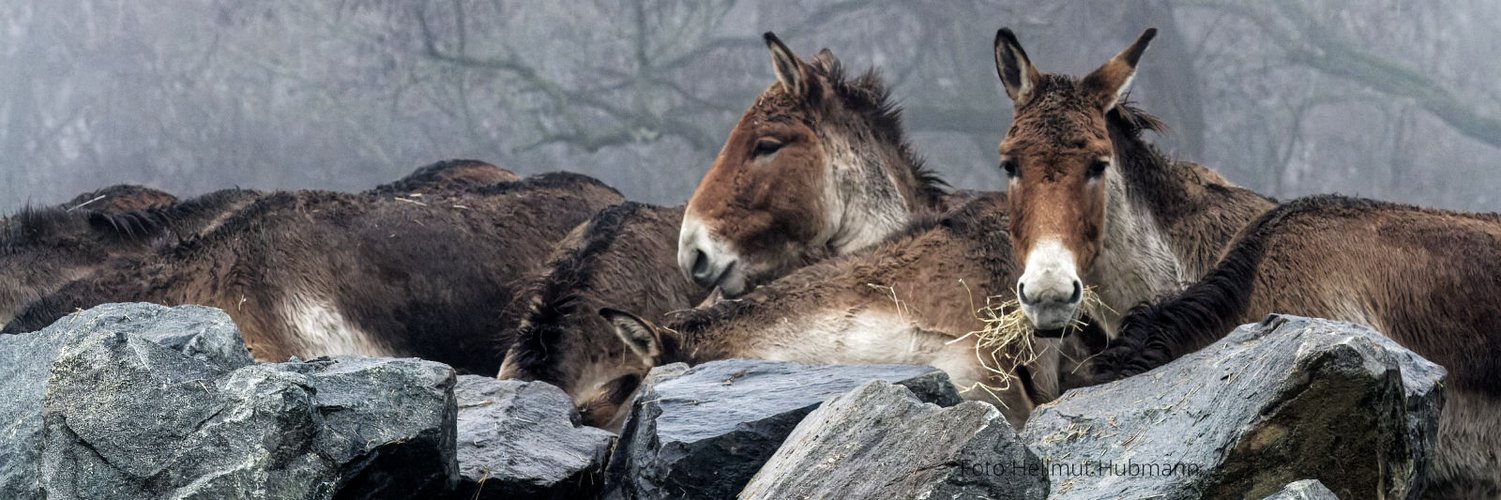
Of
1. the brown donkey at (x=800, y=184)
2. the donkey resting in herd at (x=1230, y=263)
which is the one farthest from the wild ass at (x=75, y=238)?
the donkey resting in herd at (x=1230, y=263)

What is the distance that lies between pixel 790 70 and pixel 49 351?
3514mm

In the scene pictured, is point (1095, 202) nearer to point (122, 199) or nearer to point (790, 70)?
point (790, 70)

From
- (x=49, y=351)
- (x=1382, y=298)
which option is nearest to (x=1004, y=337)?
(x=1382, y=298)

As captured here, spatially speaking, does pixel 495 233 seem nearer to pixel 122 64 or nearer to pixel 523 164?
pixel 523 164

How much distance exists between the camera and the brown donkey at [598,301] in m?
5.30

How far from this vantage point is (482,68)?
13.4m

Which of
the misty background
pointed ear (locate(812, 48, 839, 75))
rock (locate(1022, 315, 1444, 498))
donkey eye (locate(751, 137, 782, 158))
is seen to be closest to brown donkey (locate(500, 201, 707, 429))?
donkey eye (locate(751, 137, 782, 158))

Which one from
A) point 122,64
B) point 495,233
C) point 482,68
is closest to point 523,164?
point 482,68

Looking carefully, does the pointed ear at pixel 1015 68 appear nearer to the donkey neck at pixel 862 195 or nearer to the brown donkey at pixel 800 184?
the brown donkey at pixel 800 184

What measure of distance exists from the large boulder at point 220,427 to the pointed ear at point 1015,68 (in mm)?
2364

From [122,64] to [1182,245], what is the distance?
11007mm

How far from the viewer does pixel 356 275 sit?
6.17m

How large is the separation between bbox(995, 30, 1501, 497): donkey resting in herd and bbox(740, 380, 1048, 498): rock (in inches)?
47.3

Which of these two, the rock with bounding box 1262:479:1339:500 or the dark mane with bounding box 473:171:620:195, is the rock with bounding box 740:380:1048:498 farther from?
the dark mane with bounding box 473:171:620:195
